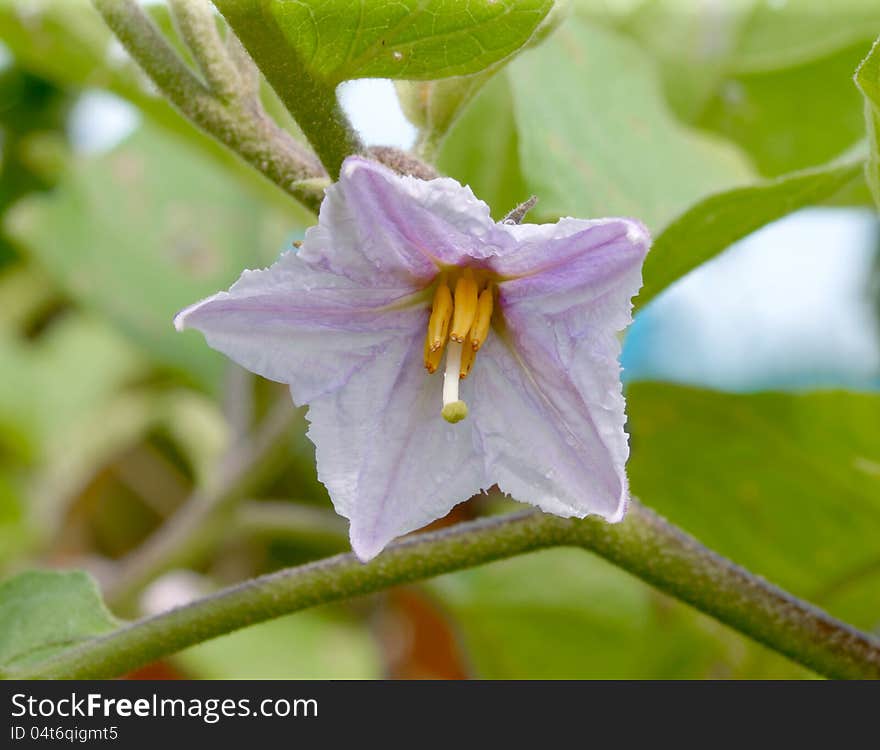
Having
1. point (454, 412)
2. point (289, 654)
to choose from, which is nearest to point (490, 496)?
point (289, 654)

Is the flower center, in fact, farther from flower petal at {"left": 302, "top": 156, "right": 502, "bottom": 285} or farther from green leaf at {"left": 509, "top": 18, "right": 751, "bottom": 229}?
green leaf at {"left": 509, "top": 18, "right": 751, "bottom": 229}

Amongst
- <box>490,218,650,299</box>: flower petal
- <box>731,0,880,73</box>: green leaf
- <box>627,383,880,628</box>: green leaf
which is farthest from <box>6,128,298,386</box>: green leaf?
<box>490,218,650,299</box>: flower petal

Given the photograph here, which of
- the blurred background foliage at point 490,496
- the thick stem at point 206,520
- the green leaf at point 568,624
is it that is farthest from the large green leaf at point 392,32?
the thick stem at point 206,520

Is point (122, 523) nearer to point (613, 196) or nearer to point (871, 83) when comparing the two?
point (613, 196)

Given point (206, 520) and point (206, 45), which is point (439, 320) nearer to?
point (206, 45)

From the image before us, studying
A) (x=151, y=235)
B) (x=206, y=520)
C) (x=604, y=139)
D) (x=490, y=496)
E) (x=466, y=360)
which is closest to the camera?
(x=466, y=360)
